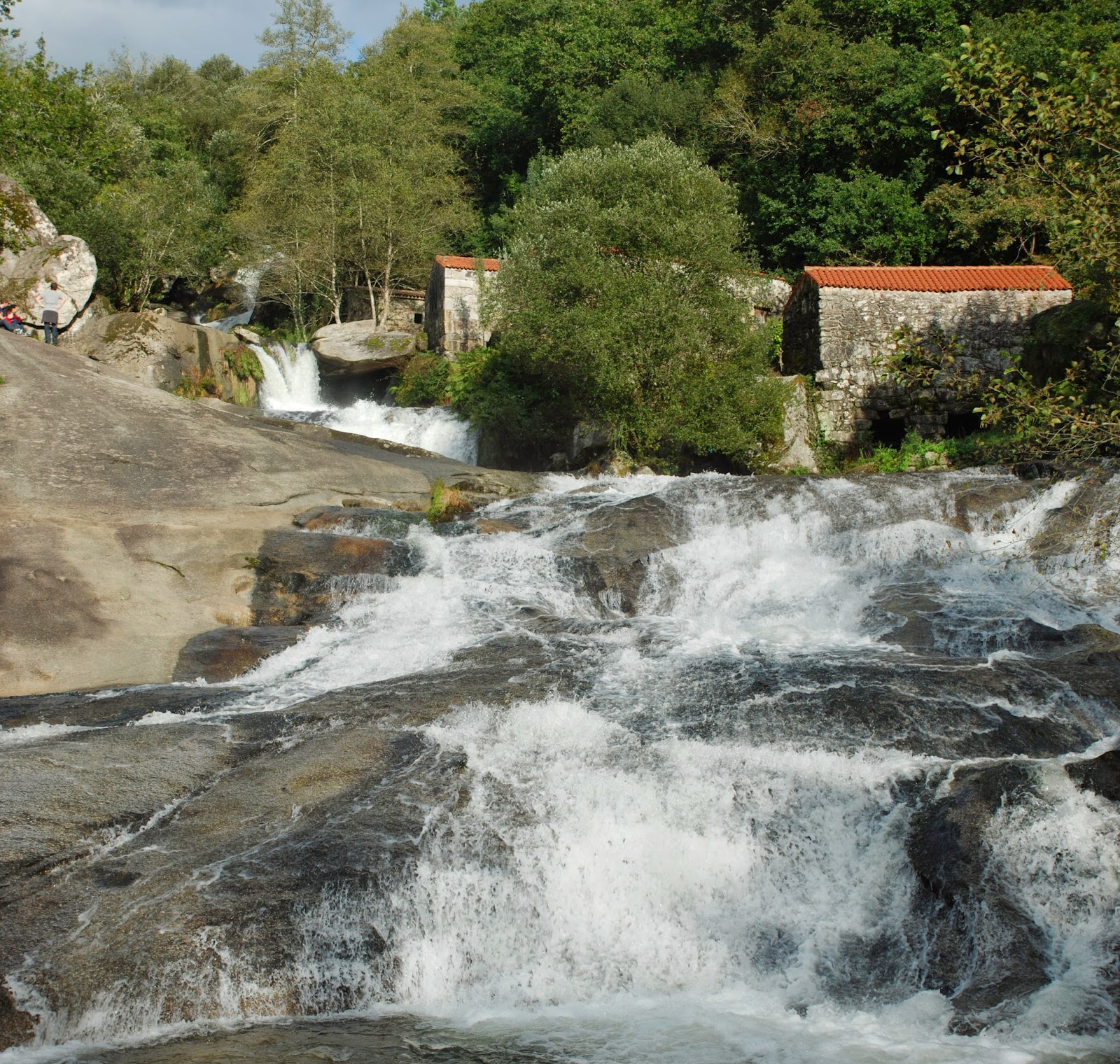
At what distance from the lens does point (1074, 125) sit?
8000mm

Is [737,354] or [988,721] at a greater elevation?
[737,354]

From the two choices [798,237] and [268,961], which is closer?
[268,961]

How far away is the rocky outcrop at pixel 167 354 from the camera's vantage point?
21703 millimetres

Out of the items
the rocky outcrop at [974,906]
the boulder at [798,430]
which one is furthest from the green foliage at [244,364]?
the rocky outcrop at [974,906]

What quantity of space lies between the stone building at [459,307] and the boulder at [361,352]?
0.94 m

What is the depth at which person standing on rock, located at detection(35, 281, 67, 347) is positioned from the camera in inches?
851

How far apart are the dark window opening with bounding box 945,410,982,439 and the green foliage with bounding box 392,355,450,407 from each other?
11.1 metres

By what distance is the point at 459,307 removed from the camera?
1024 inches

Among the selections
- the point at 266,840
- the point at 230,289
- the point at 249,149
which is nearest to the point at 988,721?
the point at 266,840

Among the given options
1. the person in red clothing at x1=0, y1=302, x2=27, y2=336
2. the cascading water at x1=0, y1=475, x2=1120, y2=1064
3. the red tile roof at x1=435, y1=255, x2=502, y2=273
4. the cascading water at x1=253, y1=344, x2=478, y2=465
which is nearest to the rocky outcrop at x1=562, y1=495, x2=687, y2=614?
the cascading water at x1=0, y1=475, x2=1120, y2=1064

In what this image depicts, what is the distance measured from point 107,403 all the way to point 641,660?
10.2 metres

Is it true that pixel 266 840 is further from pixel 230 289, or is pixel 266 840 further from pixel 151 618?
pixel 230 289

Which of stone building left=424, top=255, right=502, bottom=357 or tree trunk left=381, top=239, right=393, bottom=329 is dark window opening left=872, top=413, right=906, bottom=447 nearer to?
stone building left=424, top=255, right=502, bottom=357

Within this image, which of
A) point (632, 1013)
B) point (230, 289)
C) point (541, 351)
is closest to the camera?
point (632, 1013)
